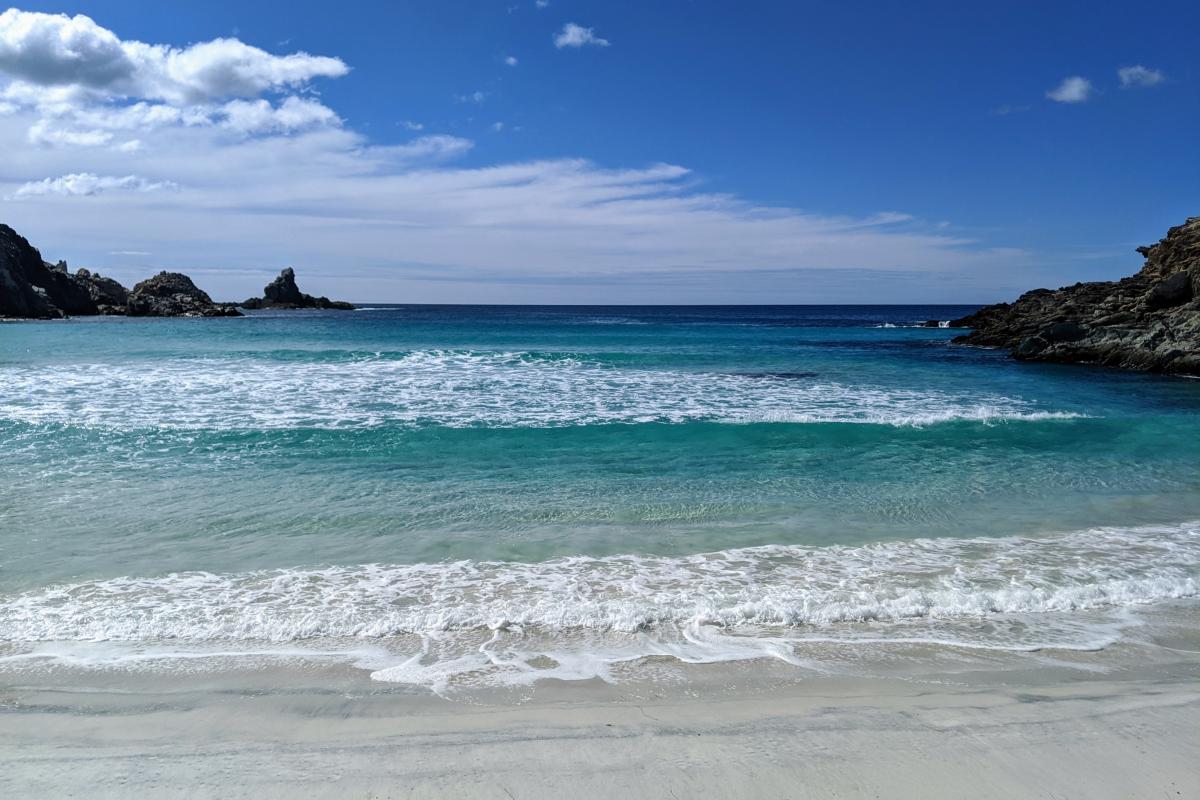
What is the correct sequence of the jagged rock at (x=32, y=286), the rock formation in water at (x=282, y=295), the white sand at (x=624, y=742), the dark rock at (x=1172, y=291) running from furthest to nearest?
the rock formation in water at (x=282, y=295) → the jagged rock at (x=32, y=286) → the dark rock at (x=1172, y=291) → the white sand at (x=624, y=742)

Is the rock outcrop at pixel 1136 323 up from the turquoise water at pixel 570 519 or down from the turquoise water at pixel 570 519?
up

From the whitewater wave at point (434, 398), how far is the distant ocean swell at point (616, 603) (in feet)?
25.6

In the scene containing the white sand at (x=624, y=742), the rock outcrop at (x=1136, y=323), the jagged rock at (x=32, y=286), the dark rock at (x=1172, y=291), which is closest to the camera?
the white sand at (x=624, y=742)

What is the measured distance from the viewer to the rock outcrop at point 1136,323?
25922 mm

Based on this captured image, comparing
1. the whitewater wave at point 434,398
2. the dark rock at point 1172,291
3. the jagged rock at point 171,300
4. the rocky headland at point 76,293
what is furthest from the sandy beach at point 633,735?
the jagged rock at point 171,300

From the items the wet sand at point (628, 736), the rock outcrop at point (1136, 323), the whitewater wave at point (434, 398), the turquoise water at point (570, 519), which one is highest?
the rock outcrop at point (1136, 323)

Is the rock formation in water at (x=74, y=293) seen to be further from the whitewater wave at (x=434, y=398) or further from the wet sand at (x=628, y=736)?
the wet sand at (x=628, y=736)

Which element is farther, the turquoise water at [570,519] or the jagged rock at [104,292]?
the jagged rock at [104,292]

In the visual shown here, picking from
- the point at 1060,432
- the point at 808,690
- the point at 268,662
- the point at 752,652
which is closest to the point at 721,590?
the point at 752,652

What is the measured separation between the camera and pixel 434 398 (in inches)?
688

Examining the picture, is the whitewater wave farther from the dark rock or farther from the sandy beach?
the dark rock

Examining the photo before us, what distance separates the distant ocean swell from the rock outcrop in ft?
81.0

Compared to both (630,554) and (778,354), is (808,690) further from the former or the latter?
(778,354)

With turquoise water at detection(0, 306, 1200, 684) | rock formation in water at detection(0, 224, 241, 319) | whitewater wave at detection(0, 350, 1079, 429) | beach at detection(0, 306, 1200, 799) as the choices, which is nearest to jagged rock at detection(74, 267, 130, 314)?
rock formation in water at detection(0, 224, 241, 319)
